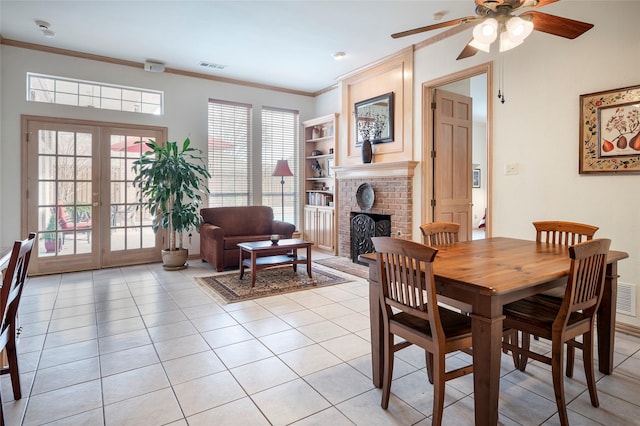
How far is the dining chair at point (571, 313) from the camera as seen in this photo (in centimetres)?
175

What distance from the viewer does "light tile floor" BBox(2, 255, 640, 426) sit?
6.26 feet

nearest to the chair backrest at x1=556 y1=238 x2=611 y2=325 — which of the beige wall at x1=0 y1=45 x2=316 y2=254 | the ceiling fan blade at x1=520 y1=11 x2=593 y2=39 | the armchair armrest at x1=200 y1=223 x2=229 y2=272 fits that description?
the ceiling fan blade at x1=520 y1=11 x2=593 y2=39

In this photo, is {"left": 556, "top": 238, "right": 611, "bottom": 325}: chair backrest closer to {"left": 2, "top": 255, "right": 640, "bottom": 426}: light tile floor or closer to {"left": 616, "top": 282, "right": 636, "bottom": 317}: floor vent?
A: {"left": 2, "top": 255, "right": 640, "bottom": 426}: light tile floor

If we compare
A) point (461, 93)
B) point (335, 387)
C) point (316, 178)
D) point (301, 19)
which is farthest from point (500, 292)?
point (316, 178)

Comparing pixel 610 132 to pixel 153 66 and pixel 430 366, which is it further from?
pixel 153 66

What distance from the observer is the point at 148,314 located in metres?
3.45

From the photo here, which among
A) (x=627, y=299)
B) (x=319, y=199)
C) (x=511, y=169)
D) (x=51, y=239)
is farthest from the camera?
(x=319, y=199)

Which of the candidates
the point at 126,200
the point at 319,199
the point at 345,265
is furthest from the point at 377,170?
the point at 126,200

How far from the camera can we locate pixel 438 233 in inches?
110

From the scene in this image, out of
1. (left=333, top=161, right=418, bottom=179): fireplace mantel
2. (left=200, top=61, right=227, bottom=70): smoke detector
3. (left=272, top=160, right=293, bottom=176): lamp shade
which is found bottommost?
(left=333, top=161, right=418, bottom=179): fireplace mantel

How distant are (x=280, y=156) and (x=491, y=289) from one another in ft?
19.3

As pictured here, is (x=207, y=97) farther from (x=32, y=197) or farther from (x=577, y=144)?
(x=577, y=144)

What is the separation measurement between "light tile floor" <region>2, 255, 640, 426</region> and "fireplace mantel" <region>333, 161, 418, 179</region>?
82.1 inches

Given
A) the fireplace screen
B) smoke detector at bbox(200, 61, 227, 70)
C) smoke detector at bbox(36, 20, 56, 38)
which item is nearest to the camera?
smoke detector at bbox(36, 20, 56, 38)
